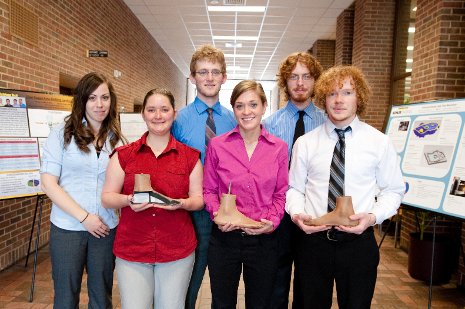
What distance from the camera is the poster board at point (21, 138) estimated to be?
2990 millimetres

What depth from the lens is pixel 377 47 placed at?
6270mm

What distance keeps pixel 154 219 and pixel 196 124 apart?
2.18 ft

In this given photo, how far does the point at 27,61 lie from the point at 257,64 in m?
9.99

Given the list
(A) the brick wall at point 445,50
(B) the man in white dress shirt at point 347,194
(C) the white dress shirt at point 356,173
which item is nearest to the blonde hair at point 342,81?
(B) the man in white dress shirt at point 347,194

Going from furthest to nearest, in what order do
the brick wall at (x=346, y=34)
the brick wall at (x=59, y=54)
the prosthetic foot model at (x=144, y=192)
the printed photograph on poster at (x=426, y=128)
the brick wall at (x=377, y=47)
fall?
the brick wall at (x=346, y=34) < the brick wall at (x=377, y=47) < the brick wall at (x=59, y=54) < the printed photograph on poster at (x=426, y=128) < the prosthetic foot model at (x=144, y=192)

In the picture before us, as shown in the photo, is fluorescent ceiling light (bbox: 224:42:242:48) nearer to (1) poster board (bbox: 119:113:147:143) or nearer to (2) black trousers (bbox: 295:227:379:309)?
(1) poster board (bbox: 119:113:147:143)

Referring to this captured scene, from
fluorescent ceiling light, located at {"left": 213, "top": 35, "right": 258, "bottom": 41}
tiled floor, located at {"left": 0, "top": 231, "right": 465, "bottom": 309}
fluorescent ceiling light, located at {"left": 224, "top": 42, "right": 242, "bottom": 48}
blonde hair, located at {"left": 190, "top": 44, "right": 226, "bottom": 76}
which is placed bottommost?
tiled floor, located at {"left": 0, "top": 231, "right": 465, "bottom": 309}

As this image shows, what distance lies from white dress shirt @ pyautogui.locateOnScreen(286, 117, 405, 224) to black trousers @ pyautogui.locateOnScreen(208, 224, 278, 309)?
0.77 feet

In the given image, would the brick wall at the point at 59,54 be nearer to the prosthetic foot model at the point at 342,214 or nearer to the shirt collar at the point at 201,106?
the shirt collar at the point at 201,106

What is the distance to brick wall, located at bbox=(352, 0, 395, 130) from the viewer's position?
244 inches

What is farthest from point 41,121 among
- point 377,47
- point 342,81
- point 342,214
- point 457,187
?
point 377,47

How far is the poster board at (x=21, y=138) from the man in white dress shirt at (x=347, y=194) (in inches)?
Result: 92.9

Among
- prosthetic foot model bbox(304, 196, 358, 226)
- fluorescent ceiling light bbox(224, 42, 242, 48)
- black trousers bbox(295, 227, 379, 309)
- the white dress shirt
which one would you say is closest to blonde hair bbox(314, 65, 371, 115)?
the white dress shirt

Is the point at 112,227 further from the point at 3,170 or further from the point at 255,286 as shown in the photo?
the point at 3,170
